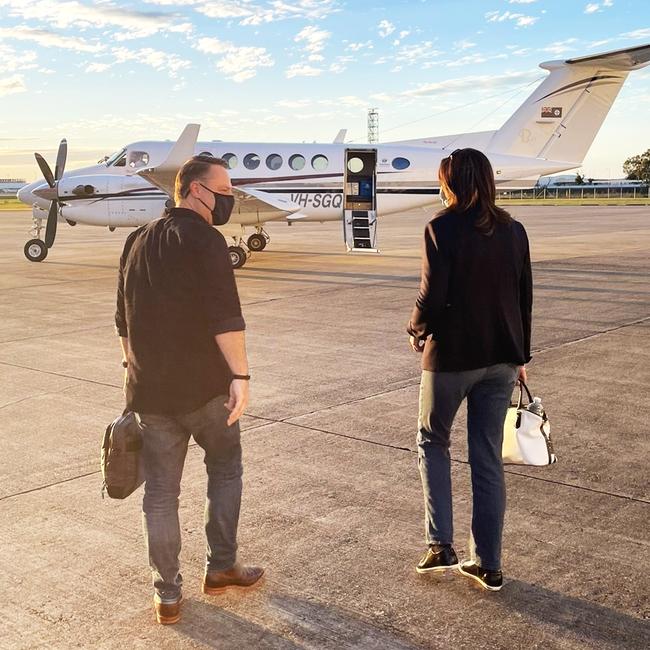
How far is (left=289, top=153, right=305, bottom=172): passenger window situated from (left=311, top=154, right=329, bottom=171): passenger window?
0.28 meters

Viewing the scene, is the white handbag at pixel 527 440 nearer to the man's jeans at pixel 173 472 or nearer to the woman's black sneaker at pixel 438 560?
the woman's black sneaker at pixel 438 560

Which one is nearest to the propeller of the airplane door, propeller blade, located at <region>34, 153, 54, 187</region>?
propeller blade, located at <region>34, 153, 54, 187</region>

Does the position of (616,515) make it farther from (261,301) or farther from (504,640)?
(261,301)

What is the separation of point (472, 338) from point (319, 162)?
17.1 m

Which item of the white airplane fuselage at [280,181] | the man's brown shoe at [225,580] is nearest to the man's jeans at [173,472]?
the man's brown shoe at [225,580]

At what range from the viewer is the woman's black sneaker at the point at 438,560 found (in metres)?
3.99

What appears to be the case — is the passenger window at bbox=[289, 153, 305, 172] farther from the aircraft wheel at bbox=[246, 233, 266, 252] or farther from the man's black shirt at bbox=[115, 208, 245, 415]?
the man's black shirt at bbox=[115, 208, 245, 415]

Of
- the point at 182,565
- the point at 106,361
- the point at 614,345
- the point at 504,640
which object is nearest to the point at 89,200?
the point at 106,361

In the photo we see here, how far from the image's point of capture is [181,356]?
3580mm

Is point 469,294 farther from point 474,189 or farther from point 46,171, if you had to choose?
point 46,171

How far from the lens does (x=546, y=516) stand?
4.70 m

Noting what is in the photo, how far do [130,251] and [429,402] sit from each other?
1608 millimetres

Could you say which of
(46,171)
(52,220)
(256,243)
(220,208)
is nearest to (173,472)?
(220,208)

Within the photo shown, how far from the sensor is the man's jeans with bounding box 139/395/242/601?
11.9 feet
